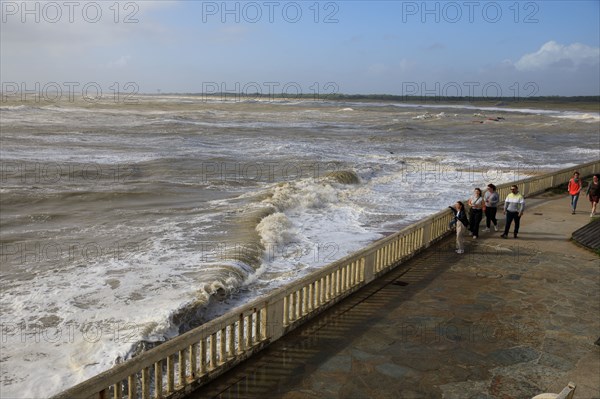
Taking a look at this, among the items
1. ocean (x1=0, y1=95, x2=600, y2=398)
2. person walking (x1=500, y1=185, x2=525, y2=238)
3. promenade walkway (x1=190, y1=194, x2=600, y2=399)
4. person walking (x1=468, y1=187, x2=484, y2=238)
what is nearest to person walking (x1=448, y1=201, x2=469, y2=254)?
promenade walkway (x1=190, y1=194, x2=600, y2=399)

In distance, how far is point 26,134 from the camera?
161 feet

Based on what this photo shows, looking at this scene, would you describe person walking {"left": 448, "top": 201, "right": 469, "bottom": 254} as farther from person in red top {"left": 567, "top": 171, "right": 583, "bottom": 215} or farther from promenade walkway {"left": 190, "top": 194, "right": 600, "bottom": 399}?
person in red top {"left": 567, "top": 171, "right": 583, "bottom": 215}

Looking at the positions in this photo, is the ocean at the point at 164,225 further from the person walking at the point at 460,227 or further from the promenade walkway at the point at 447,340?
the person walking at the point at 460,227

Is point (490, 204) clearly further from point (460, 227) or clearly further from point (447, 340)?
point (447, 340)

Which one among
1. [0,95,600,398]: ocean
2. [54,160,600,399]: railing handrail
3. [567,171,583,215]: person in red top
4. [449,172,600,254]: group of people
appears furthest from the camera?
[567,171,583,215]: person in red top

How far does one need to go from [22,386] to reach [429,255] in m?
8.03

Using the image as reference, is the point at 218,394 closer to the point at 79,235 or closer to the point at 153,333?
the point at 153,333

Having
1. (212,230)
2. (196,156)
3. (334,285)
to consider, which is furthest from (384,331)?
(196,156)

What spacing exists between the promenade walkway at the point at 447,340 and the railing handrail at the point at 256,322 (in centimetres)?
18

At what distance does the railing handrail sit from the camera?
528 cm

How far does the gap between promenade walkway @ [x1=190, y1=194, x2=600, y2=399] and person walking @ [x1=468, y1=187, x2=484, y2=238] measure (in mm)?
2023

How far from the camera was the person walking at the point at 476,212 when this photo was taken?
13.2 m

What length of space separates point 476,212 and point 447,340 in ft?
21.1

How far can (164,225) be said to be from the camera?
17344 mm
